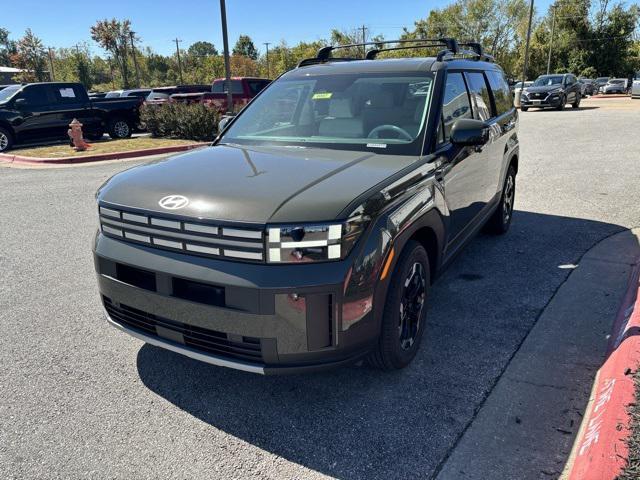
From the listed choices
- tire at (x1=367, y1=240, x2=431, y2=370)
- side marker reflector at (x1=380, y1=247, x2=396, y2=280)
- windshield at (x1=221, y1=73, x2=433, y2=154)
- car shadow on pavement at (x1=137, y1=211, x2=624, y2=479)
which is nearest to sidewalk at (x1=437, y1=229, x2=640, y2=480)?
car shadow on pavement at (x1=137, y1=211, x2=624, y2=479)

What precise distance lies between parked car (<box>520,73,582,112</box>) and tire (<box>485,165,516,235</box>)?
69.8 ft

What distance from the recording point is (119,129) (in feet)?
54.3

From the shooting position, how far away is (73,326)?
384cm

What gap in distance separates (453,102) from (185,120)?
12269 millimetres

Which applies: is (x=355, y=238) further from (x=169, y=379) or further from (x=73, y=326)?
(x=73, y=326)

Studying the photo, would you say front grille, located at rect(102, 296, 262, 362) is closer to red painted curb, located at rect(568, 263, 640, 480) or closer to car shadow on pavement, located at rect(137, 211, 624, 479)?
car shadow on pavement, located at rect(137, 211, 624, 479)

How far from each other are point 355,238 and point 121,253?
131 centimetres

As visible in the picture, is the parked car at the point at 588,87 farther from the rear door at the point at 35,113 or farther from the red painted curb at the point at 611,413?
the red painted curb at the point at 611,413

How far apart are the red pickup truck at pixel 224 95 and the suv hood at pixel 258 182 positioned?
13.3 m

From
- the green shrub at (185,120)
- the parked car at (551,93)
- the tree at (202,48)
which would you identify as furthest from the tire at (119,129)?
the tree at (202,48)

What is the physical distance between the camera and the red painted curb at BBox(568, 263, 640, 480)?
6.97 ft

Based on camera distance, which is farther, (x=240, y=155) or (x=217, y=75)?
(x=217, y=75)

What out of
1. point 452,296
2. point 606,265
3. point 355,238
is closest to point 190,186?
point 355,238

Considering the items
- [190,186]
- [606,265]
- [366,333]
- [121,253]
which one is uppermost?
[190,186]
